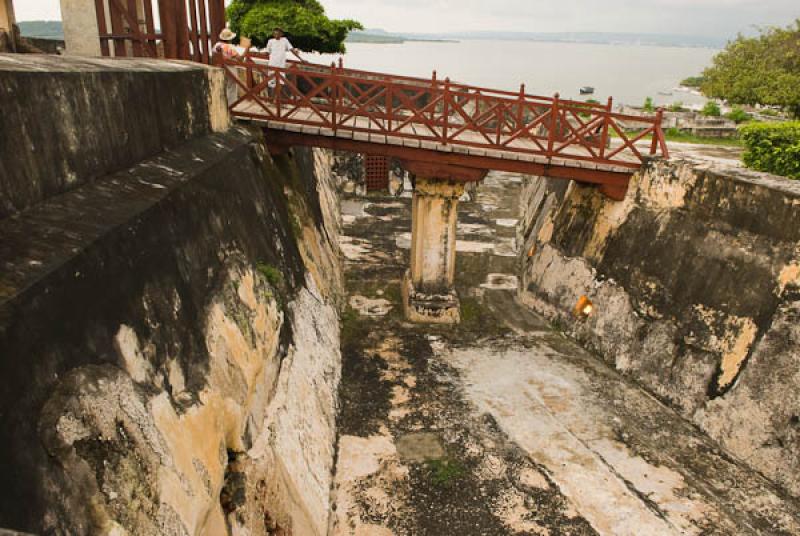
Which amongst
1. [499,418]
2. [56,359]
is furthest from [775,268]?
[56,359]

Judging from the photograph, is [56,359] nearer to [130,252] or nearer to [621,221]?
[130,252]

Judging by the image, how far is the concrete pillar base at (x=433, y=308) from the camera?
40.5 feet

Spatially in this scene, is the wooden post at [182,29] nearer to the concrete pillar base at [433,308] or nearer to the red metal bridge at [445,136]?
the red metal bridge at [445,136]

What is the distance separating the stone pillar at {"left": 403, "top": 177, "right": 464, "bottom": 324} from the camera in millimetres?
11930

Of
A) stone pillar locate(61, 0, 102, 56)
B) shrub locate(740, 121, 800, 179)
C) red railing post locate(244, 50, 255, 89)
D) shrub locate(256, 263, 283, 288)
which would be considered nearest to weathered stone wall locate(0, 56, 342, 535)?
shrub locate(256, 263, 283, 288)

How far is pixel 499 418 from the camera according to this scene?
9164mm

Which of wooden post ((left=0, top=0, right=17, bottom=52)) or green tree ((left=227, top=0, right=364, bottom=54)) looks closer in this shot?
wooden post ((left=0, top=0, right=17, bottom=52))

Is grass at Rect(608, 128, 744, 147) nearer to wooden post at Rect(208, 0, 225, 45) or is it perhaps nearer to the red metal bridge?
the red metal bridge

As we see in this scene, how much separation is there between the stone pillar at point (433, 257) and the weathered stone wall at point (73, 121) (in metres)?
5.78

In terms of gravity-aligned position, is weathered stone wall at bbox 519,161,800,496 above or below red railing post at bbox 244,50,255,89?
below

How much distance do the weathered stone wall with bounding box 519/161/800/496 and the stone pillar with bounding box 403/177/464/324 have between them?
2398mm

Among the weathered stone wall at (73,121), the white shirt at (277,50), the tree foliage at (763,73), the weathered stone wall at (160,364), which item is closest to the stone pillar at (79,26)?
the white shirt at (277,50)

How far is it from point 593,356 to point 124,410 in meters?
9.21

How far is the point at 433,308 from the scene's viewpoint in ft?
40.5
